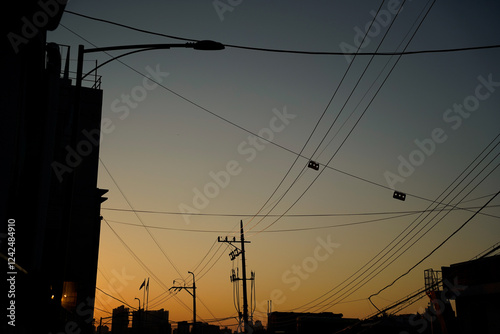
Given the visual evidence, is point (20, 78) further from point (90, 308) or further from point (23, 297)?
point (90, 308)

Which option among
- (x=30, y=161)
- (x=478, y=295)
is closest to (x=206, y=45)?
(x=30, y=161)

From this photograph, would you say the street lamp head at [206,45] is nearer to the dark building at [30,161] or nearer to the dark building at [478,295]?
the dark building at [30,161]

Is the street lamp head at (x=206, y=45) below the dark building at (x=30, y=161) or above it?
above

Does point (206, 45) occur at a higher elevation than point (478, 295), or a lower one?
higher

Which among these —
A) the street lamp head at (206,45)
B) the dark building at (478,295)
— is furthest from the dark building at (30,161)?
the dark building at (478,295)

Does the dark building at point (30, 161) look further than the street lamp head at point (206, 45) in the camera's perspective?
No

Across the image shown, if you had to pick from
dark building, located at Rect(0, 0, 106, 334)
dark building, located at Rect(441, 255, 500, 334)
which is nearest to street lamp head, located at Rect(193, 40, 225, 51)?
dark building, located at Rect(0, 0, 106, 334)

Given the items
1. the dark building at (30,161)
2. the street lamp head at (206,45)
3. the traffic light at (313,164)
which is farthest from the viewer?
the traffic light at (313,164)

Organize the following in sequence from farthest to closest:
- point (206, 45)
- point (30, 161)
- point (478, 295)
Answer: point (478, 295) → point (30, 161) → point (206, 45)

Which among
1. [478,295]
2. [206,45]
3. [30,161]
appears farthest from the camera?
[478,295]

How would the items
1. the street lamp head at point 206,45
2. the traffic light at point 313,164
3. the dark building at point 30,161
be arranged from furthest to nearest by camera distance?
the traffic light at point 313,164 → the street lamp head at point 206,45 → the dark building at point 30,161

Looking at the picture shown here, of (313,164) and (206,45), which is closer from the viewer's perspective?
(206,45)

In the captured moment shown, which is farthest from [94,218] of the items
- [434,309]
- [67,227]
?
[67,227]

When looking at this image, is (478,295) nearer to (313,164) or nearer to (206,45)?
(313,164)
